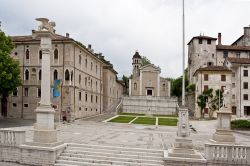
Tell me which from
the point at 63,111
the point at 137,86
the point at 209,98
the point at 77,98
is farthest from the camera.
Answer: the point at 137,86

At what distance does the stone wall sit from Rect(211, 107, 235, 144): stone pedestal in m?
50.5

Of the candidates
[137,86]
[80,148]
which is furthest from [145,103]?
[80,148]

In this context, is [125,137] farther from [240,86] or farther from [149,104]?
[149,104]

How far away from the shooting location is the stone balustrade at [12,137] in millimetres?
15836

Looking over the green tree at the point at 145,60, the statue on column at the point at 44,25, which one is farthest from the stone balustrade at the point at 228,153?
the green tree at the point at 145,60

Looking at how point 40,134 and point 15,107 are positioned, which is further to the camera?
point 15,107

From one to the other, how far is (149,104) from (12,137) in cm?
5286

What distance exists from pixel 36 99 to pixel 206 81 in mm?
33486

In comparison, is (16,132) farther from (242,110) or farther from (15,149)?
(242,110)

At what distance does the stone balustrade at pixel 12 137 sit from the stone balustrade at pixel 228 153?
9.44 m

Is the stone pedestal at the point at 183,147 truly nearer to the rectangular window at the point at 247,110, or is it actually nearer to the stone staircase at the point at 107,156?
the stone staircase at the point at 107,156

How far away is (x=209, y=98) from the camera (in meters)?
58.9

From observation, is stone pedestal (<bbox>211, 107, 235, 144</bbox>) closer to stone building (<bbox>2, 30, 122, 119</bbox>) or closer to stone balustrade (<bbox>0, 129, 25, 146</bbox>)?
stone balustrade (<bbox>0, 129, 25, 146</bbox>)

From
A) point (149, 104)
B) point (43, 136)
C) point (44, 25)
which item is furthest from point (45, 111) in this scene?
point (149, 104)
